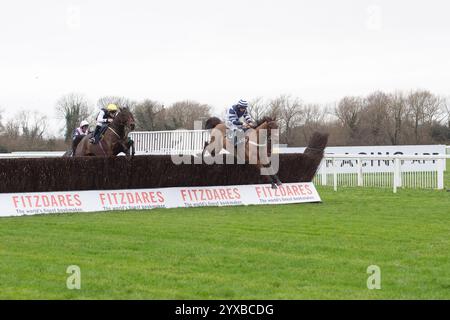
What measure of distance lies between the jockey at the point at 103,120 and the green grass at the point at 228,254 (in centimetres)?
332

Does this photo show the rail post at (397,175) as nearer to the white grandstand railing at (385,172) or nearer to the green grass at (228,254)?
the white grandstand railing at (385,172)

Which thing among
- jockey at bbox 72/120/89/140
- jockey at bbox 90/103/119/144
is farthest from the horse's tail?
jockey at bbox 72/120/89/140

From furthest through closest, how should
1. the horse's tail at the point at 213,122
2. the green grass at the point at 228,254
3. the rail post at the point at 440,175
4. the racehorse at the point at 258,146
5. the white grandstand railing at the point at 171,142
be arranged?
1. the white grandstand railing at the point at 171,142
2. the rail post at the point at 440,175
3. the horse's tail at the point at 213,122
4. the racehorse at the point at 258,146
5. the green grass at the point at 228,254

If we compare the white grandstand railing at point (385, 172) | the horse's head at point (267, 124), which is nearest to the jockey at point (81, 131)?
the horse's head at point (267, 124)

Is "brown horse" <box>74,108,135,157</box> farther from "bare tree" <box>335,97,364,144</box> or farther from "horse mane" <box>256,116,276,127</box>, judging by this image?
"bare tree" <box>335,97,364,144</box>

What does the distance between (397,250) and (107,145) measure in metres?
9.56

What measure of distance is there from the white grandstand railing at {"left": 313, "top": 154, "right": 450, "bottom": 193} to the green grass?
7138 millimetres

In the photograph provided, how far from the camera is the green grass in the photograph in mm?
7703

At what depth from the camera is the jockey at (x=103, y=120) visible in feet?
61.1

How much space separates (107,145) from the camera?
18516 mm

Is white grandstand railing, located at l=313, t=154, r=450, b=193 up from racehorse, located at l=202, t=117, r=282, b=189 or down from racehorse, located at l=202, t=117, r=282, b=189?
down

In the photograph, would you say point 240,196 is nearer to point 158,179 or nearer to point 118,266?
point 158,179

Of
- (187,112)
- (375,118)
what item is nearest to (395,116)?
(375,118)
